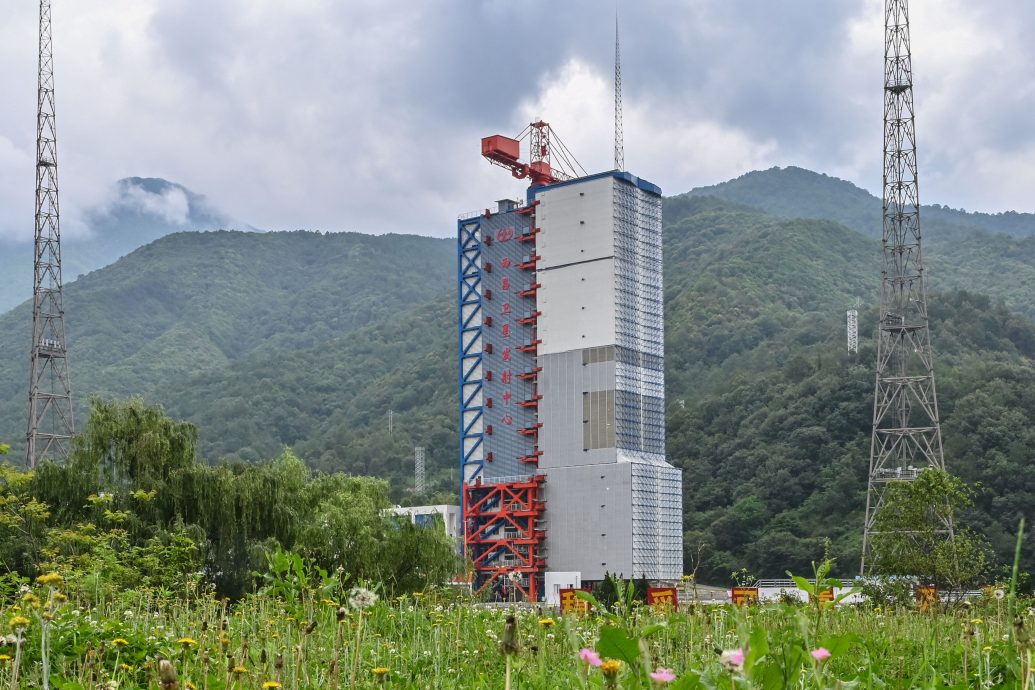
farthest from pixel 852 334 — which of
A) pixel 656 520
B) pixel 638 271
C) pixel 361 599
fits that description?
pixel 361 599

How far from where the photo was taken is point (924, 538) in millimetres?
35594

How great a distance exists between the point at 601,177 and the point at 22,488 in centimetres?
4797

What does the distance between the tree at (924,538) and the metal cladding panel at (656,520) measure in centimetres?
3239

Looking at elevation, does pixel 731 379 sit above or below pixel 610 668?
above

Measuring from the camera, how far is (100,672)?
726 cm

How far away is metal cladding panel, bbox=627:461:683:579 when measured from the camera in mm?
68938

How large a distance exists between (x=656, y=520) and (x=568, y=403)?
353 inches

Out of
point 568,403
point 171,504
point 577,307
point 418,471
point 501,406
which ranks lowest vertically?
point 171,504

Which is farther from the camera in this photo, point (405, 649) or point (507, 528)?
point (507, 528)

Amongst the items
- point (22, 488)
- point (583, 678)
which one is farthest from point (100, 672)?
point (22, 488)

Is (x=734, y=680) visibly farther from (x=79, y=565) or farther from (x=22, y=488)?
(x=22, y=488)

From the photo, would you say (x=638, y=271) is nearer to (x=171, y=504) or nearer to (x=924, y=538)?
(x=924, y=538)

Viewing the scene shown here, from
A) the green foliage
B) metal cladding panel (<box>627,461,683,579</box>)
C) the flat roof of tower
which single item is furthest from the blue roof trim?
the green foliage

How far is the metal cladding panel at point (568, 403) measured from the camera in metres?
71.8
